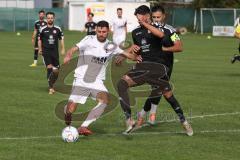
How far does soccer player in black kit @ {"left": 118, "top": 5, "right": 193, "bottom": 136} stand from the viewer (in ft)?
34.7

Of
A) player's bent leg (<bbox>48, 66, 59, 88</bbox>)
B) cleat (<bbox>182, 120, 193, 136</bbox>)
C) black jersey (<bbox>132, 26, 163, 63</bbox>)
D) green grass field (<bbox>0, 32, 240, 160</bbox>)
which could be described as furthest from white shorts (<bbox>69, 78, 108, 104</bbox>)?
player's bent leg (<bbox>48, 66, 59, 88</bbox>)

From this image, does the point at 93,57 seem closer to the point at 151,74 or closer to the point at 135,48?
the point at 135,48

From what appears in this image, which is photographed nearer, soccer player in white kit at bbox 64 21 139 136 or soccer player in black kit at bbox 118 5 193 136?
soccer player in white kit at bbox 64 21 139 136

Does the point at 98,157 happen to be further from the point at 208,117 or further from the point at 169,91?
the point at 208,117

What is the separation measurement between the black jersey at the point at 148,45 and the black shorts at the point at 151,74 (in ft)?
0.39

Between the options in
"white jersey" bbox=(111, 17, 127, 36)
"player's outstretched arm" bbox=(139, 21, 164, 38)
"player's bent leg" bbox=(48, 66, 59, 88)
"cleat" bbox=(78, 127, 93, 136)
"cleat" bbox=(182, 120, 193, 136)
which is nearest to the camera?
"player's outstretched arm" bbox=(139, 21, 164, 38)

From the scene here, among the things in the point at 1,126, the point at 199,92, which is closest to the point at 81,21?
the point at 199,92

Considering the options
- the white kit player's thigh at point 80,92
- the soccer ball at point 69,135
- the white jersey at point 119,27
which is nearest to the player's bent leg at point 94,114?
the white kit player's thigh at point 80,92

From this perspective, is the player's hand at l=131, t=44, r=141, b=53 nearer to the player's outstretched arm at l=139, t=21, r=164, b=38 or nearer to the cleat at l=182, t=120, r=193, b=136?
the player's outstretched arm at l=139, t=21, r=164, b=38

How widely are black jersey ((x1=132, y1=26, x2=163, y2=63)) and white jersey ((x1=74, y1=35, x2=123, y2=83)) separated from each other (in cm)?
42

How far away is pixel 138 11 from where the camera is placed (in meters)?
10.2

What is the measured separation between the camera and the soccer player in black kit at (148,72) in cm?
1058

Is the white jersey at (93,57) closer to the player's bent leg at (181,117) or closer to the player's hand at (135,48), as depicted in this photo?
the player's hand at (135,48)

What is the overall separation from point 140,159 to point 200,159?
864 millimetres
